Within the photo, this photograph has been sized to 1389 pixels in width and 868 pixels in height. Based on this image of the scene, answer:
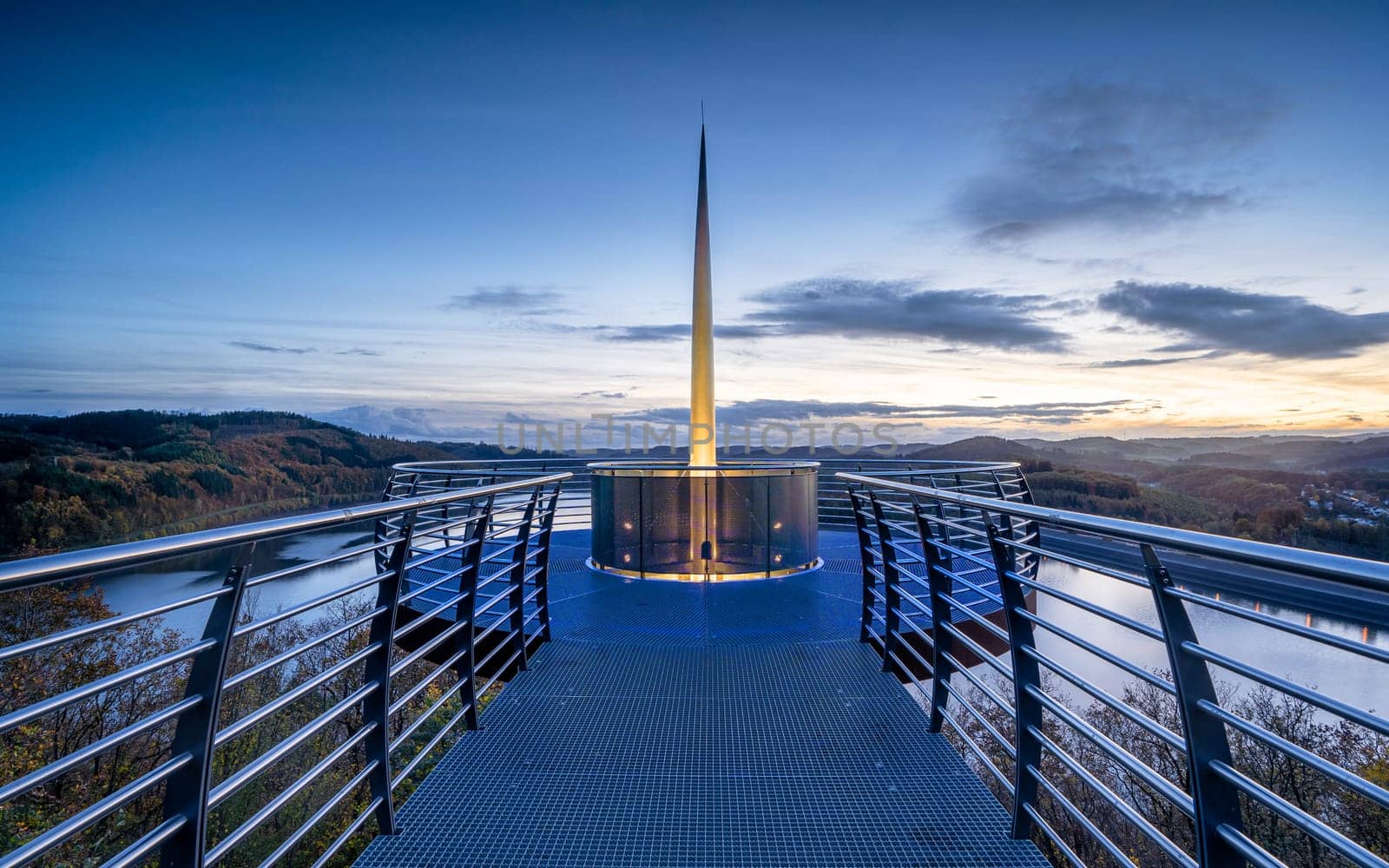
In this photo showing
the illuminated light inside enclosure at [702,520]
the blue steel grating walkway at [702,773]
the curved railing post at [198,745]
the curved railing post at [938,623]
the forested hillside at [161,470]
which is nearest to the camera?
the curved railing post at [198,745]

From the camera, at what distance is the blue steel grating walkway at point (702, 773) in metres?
2.06

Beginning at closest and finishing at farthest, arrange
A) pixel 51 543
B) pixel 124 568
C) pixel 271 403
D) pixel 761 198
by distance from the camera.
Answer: pixel 124 568
pixel 761 198
pixel 51 543
pixel 271 403

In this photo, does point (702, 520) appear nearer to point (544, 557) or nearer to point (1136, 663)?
point (544, 557)

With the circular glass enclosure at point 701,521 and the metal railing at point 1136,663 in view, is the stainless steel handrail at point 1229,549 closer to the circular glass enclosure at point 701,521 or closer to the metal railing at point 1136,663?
the metal railing at point 1136,663

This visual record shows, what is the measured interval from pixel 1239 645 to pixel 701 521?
2886cm

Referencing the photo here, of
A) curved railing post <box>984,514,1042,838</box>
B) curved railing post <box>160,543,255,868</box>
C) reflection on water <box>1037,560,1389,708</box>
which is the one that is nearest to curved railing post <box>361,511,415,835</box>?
curved railing post <box>160,543,255,868</box>

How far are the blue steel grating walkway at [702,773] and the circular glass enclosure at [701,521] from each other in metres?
2.82

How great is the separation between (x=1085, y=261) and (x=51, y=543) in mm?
29181

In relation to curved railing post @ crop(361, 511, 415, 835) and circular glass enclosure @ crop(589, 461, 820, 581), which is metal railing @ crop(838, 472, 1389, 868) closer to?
curved railing post @ crop(361, 511, 415, 835)

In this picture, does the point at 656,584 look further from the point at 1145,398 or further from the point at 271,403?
the point at 271,403

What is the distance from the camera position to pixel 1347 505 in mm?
11758

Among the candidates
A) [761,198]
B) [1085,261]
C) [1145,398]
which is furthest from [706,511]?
[1145,398]

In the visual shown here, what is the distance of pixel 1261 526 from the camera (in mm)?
15820

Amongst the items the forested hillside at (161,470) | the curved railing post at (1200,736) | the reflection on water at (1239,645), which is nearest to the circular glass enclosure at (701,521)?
the curved railing post at (1200,736)
